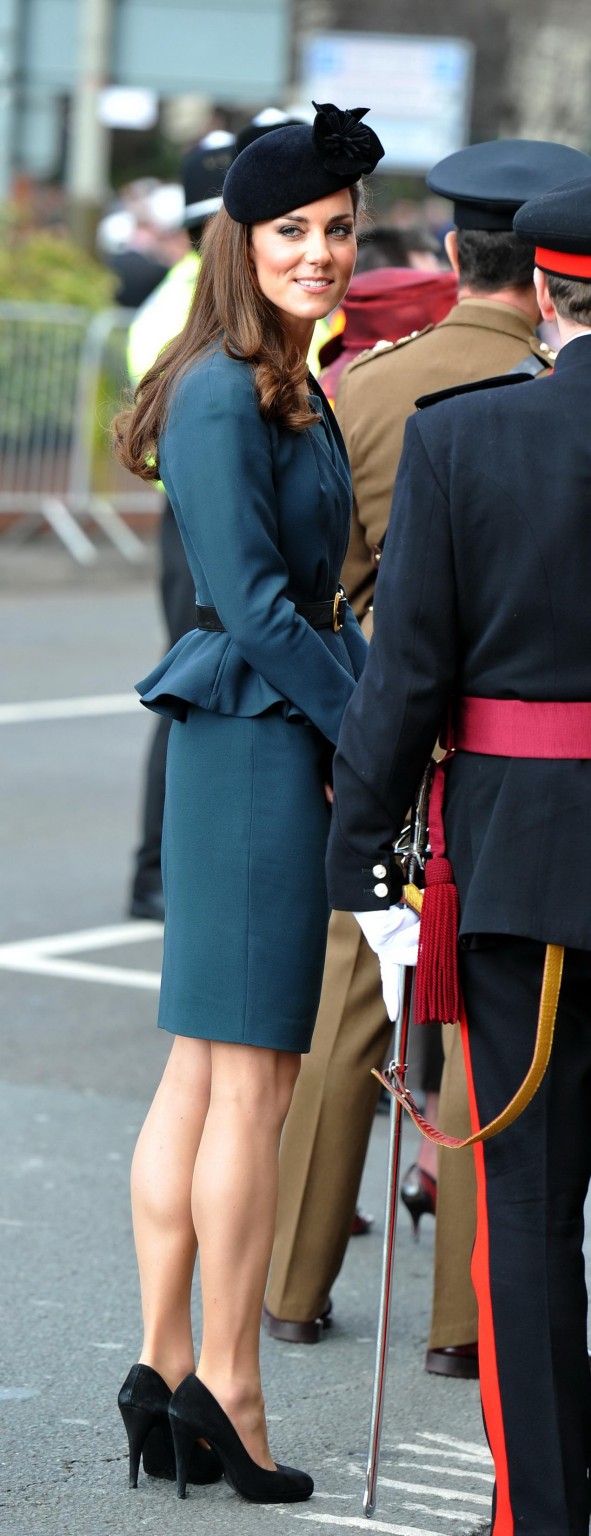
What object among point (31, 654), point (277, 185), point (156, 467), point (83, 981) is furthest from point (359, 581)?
point (31, 654)

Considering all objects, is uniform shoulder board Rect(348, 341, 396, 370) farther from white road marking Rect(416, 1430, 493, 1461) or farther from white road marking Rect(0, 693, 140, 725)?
white road marking Rect(0, 693, 140, 725)

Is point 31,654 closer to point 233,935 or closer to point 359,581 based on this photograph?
point 359,581

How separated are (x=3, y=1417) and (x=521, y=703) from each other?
1.62 metres

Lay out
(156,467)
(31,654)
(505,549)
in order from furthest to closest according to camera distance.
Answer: (31,654), (156,467), (505,549)

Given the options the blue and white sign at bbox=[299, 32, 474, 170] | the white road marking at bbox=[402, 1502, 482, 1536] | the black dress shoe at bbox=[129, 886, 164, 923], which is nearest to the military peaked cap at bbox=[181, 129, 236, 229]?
the black dress shoe at bbox=[129, 886, 164, 923]

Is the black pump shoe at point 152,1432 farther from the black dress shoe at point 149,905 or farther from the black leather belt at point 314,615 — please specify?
the black dress shoe at point 149,905

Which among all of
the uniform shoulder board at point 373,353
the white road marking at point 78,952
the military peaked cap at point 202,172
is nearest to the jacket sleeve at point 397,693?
the uniform shoulder board at point 373,353

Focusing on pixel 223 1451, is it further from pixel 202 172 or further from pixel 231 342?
pixel 202 172

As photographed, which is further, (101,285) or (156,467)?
(101,285)

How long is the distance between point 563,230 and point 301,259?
607 mm

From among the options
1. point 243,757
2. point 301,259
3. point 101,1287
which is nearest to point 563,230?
point 301,259

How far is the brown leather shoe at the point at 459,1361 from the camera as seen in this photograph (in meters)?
4.12

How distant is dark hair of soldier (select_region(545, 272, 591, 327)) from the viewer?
117 inches

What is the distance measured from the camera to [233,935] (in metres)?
3.46
